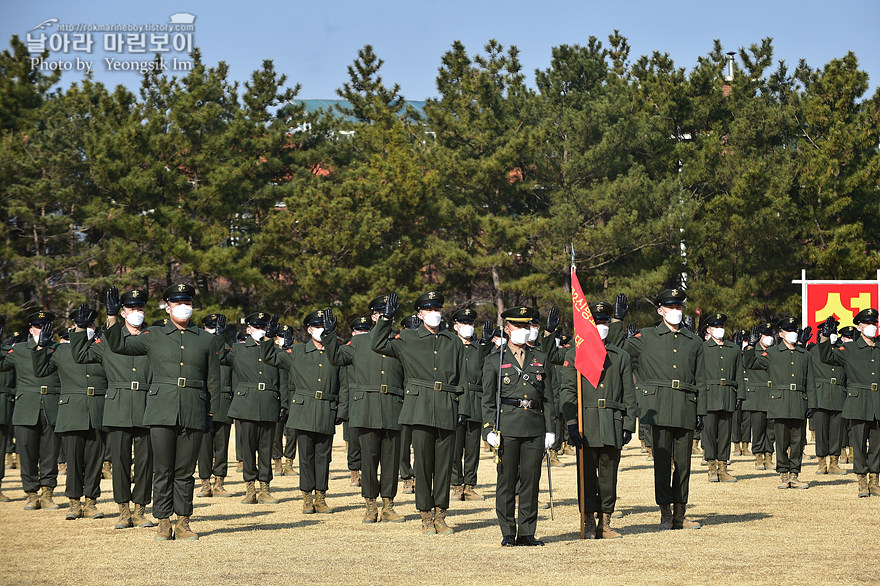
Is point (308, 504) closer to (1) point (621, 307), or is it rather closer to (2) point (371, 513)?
(2) point (371, 513)

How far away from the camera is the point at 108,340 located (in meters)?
11.0

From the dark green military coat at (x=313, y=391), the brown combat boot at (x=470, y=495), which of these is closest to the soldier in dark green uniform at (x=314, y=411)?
the dark green military coat at (x=313, y=391)

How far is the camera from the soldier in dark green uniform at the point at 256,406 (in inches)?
587

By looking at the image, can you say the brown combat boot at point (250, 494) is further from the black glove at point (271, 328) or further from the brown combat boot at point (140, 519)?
the brown combat boot at point (140, 519)

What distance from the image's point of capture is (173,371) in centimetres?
1127

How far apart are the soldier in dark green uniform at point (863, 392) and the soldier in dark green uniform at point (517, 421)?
585 cm

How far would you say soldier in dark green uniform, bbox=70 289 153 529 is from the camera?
1211 cm

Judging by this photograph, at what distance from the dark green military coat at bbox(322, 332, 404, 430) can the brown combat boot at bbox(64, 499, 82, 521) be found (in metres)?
3.19

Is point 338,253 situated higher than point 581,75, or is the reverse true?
point 581,75

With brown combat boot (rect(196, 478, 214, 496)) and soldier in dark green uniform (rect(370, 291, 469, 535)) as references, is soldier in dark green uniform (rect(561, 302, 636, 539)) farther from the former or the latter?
brown combat boot (rect(196, 478, 214, 496))

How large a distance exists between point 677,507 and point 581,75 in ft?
111

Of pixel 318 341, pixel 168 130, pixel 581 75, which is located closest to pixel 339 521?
pixel 318 341

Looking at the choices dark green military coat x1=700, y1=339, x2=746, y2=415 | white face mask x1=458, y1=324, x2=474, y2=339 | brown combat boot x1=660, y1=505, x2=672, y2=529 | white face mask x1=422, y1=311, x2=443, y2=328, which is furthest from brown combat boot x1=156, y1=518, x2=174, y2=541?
dark green military coat x1=700, y1=339, x2=746, y2=415

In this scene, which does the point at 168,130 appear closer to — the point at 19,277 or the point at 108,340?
the point at 19,277
